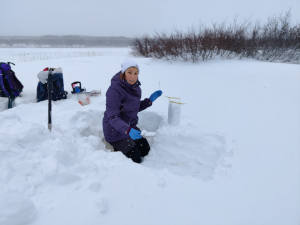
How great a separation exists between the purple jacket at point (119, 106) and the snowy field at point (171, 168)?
0.96 ft

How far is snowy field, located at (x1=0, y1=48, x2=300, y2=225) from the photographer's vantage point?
4.78 ft

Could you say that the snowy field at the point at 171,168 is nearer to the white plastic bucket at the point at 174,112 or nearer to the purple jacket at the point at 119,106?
the white plastic bucket at the point at 174,112

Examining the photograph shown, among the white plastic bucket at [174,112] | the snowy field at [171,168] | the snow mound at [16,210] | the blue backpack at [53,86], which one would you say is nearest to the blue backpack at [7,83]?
the blue backpack at [53,86]

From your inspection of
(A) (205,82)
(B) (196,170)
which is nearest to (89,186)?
(B) (196,170)

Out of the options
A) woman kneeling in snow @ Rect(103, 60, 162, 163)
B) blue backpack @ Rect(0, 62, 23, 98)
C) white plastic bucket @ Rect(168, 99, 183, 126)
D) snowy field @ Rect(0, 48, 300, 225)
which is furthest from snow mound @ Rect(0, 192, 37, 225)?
blue backpack @ Rect(0, 62, 23, 98)

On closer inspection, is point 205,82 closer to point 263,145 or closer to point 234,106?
point 234,106

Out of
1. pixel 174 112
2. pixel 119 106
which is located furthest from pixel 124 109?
pixel 174 112

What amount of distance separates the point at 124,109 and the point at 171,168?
0.99 metres

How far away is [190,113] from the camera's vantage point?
345 cm

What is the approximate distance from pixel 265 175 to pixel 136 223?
134cm

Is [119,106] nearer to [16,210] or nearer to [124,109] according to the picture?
[124,109]

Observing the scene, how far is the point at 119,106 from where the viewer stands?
2611 millimetres

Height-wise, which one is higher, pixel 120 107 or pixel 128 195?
pixel 120 107

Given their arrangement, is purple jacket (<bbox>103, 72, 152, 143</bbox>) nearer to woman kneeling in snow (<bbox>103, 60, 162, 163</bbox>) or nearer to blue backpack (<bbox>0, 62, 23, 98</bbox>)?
woman kneeling in snow (<bbox>103, 60, 162, 163</bbox>)
